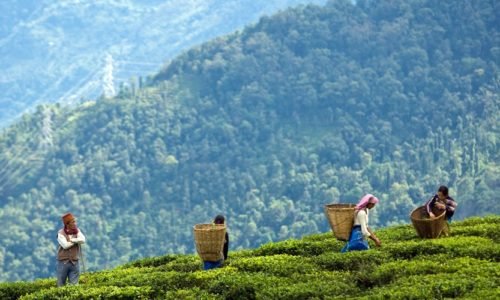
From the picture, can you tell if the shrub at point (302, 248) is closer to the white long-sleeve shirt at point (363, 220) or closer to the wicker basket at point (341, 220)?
the wicker basket at point (341, 220)

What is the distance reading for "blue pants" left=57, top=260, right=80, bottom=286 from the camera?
2341 cm

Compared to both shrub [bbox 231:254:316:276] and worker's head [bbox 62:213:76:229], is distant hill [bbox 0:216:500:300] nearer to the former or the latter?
shrub [bbox 231:254:316:276]

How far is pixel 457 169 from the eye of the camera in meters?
178

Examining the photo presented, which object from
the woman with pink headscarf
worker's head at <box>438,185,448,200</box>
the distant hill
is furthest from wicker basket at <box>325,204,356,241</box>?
worker's head at <box>438,185,448,200</box>

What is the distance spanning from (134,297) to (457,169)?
160422 millimetres

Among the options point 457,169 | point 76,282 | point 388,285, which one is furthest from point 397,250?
point 457,169

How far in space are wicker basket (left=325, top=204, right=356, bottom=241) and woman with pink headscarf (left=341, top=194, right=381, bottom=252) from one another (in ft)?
0.46

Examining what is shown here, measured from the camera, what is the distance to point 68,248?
76.1 ft

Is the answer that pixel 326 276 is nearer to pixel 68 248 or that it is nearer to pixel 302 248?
pixel 302 248

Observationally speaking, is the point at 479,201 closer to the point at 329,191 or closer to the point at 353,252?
the point at 329,191

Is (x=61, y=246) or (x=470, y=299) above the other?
(x=61, y=246)

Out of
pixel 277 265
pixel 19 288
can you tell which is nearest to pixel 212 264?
pixel 277 265

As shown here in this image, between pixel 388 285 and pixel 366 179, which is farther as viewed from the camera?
pixel 366 179

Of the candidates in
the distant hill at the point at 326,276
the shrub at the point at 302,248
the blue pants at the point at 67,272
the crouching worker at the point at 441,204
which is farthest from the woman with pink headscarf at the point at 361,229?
the blue pants at the point at 67,272
